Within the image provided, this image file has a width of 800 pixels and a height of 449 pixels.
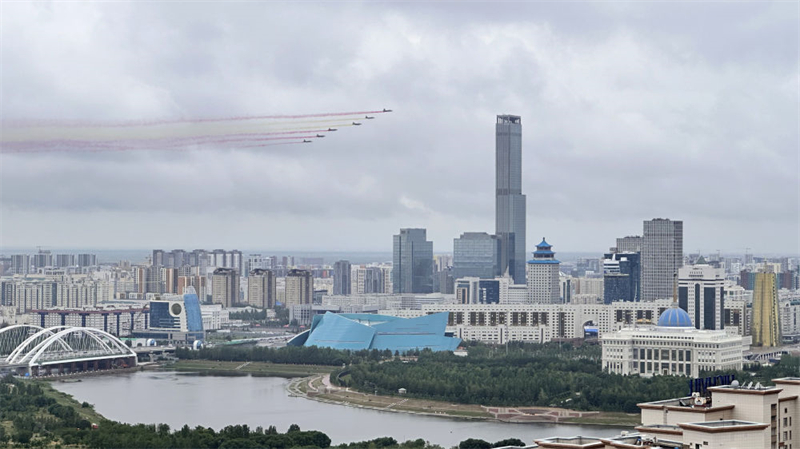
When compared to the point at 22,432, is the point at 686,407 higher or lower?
higher

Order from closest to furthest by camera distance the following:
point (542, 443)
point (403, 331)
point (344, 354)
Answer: point (542, 443) → point (344, 354) → point (403, 331)

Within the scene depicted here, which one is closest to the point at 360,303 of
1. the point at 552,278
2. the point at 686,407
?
the point at 552,278

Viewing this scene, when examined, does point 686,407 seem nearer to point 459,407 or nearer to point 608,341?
point 459,407

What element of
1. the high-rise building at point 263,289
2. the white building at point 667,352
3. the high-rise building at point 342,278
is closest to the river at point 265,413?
the white building at point 667,352

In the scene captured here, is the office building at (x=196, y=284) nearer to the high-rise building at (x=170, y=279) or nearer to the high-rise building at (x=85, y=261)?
the high-rise building at (x=170, y=279)

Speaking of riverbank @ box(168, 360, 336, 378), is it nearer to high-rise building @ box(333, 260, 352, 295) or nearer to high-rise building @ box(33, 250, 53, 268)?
high-rise building @ box(33, 250, 53, 268)

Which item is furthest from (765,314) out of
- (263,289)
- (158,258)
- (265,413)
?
(158,258)
